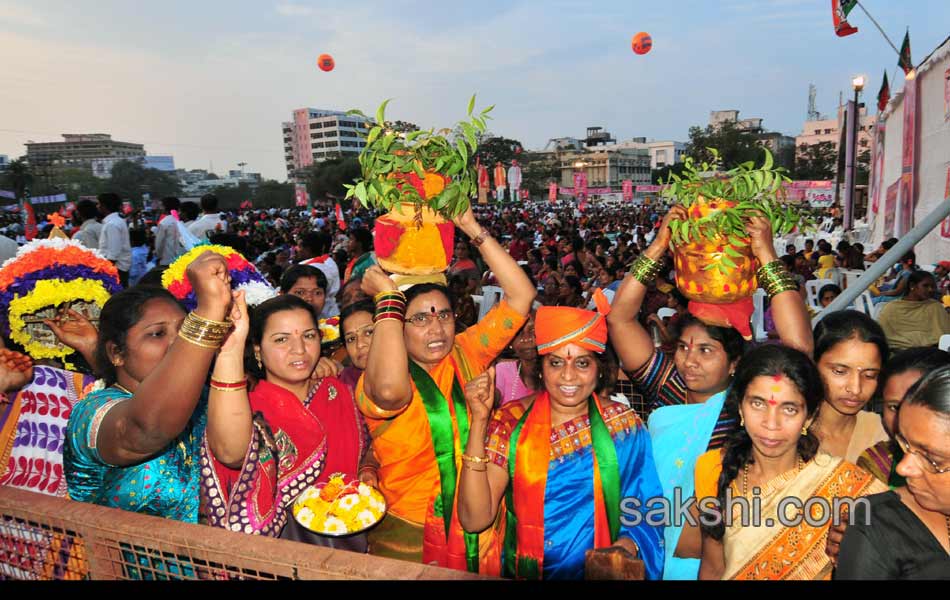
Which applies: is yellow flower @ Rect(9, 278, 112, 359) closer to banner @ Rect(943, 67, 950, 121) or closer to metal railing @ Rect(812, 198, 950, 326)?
metal railing @ Rect(812, 198, 950, 326)

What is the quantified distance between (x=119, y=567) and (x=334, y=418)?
1069mm

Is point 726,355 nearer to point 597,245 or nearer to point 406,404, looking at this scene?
point 406,404

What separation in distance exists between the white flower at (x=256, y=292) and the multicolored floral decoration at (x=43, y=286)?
0.65m

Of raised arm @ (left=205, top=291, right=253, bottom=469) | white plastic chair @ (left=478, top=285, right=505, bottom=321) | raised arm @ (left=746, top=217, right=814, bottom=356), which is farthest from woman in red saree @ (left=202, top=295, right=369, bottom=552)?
white plastic chair @ (left=478, top=285, right=505, bottom=321)

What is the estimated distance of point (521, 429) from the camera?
2443mm

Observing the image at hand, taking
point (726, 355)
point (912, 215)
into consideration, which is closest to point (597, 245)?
point (912, 215)

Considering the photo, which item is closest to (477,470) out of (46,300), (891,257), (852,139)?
(46,300)

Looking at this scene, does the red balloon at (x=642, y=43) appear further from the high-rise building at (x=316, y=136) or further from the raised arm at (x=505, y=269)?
the high-rise building at (x=316, y=136)

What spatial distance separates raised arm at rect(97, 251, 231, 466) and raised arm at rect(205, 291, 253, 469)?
209 millimetres

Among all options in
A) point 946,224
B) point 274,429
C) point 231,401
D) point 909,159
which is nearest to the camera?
point 231,401

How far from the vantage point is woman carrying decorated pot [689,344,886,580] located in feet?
6.93

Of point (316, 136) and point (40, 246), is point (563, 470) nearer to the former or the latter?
point (40, 246)

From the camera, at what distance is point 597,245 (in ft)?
38.2

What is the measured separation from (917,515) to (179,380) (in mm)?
1969
